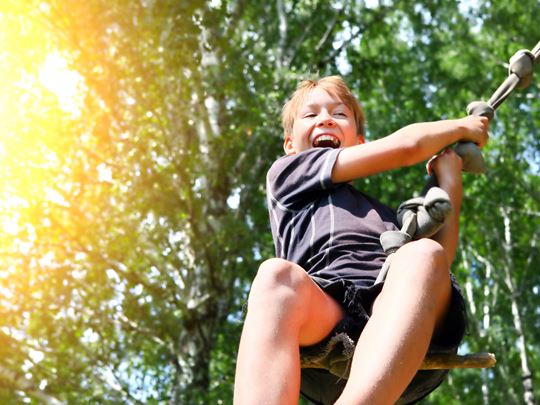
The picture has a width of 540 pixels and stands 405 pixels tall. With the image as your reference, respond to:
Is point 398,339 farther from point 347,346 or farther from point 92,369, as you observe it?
point 92,369

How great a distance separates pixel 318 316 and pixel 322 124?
82 cm

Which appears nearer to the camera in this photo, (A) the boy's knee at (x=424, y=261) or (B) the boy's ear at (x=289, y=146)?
(A) the boy's knee at (x=424, y=261)

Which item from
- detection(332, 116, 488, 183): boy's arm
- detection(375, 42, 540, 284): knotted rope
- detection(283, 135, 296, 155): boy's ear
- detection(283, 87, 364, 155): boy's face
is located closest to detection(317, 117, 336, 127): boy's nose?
detection(283, 87, 364, 155): boy's face

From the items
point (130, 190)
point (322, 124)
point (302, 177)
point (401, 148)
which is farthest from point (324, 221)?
point (130, 190)

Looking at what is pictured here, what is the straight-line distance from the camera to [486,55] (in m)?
14.5

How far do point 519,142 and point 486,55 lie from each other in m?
1.57

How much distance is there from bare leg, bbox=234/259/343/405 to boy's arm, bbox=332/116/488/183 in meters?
0.44

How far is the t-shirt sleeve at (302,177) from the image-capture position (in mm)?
2504

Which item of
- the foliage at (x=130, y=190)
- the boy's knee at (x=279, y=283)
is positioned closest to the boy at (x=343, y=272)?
the boy's knee at (x=279, y=283)

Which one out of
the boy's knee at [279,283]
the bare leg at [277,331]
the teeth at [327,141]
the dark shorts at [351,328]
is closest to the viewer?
the bare leg at [277,331]

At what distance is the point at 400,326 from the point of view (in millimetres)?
2006

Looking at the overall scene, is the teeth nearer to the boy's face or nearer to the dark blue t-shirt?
the boy's face

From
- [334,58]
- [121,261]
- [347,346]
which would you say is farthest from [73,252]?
[347,346]

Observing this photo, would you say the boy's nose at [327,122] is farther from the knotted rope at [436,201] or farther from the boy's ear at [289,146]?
the knotted rope at [436,201]
